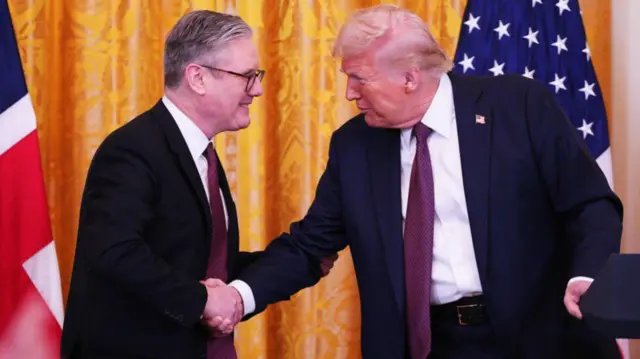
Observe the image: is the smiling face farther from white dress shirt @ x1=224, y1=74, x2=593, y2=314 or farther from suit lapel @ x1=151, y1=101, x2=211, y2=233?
white dress shirt @ x1=224, y1=74, x2=593, y2=314

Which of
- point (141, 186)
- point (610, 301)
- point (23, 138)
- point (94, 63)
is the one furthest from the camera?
point (94, 63)

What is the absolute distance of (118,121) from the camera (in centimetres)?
392

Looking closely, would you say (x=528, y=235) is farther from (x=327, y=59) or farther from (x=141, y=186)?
(x=327, y=59)

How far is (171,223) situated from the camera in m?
2.51

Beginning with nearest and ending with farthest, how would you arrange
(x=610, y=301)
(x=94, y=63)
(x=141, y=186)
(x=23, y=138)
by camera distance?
(x=610, y=301)
(x=141, y=186)
(x=23, y=138)
(x=94, y=63)

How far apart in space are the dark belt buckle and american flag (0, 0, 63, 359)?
5.65 feet

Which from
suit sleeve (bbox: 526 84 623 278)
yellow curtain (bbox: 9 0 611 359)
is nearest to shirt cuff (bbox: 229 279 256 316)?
suit sleeve (bbox: 526 84 623 278)

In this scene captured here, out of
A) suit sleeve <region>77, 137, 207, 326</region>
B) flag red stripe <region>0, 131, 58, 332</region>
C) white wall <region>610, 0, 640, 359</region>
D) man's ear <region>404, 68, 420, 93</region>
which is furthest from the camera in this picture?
white wall <region>610, 0, 640, 359</region>

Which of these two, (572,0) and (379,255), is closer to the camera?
(379,255)

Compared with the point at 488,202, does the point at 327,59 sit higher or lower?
higher

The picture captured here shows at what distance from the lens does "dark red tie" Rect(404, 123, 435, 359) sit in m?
2.54

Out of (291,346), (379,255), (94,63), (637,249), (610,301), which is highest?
(94,63)

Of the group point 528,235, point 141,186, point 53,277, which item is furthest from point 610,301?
point 53,277

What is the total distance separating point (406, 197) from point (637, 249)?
72.2 inches
